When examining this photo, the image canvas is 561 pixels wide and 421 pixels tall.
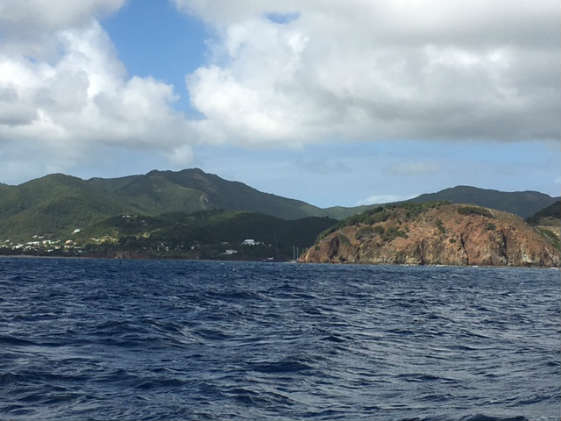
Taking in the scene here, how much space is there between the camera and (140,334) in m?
31.3

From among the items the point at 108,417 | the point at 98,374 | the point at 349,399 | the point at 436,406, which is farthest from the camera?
the point at 98,374

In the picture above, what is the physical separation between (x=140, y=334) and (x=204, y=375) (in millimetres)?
10495

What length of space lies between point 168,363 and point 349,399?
8.89 m

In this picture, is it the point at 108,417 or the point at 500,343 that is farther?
the point at 500,343

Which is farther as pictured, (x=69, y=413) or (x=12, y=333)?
(x=12, y=333)

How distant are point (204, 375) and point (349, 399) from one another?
6106 millimetres

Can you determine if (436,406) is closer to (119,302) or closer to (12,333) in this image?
(12,333)

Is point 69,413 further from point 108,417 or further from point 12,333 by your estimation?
point 12,333

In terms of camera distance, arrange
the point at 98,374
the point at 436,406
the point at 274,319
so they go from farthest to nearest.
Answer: the point at 274,319
the point at 98,374
the point at 436,406

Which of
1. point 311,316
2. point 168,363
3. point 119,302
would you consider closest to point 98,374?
point 168,363

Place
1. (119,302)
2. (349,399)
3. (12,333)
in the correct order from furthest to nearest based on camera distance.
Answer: (119,302) → (12,333) → (349,399)

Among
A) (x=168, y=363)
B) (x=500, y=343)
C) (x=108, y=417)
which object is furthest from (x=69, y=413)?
(x=500, y=343)

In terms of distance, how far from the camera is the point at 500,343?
31.3m

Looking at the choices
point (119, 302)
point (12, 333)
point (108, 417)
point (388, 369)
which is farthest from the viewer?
point (119, 302)
